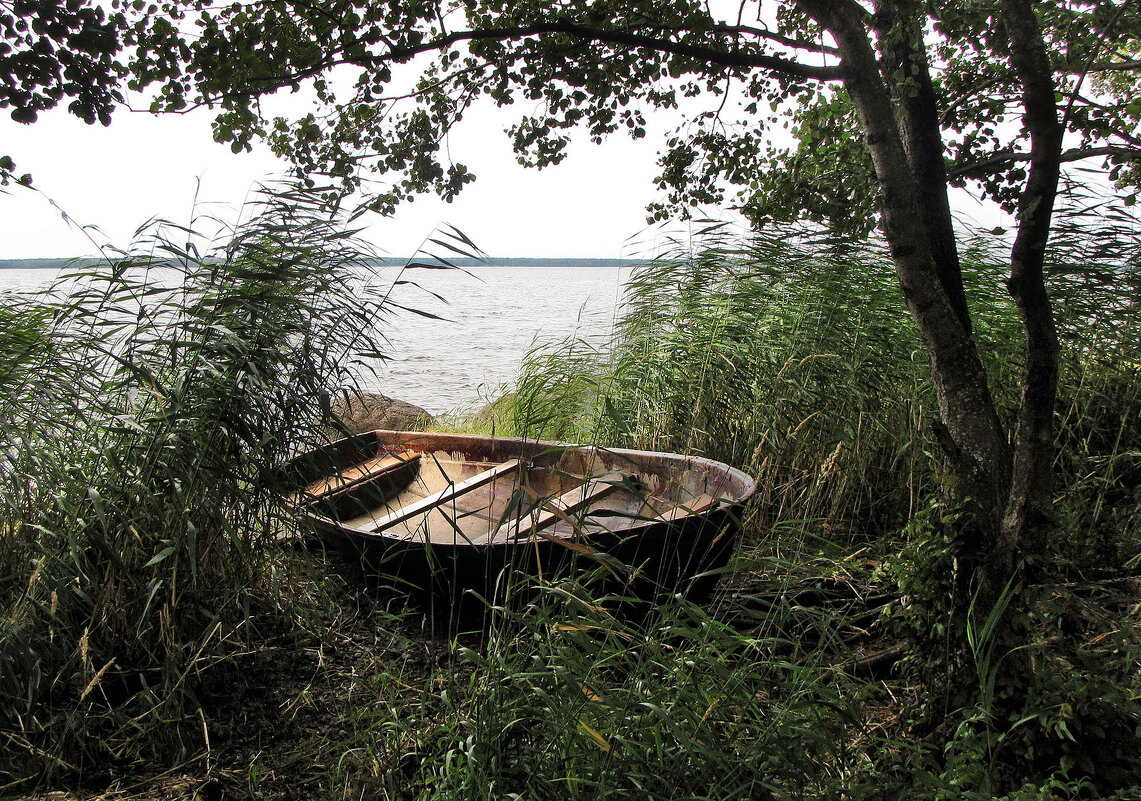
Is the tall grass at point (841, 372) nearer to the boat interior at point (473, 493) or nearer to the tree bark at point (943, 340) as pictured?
the boat interior at point (473, 493)

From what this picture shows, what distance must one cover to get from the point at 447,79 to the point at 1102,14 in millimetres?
2955

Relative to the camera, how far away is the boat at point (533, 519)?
8.31 ft

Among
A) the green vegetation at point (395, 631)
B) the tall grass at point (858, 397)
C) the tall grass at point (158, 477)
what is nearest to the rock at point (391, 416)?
the tall grass at point (858, 397)

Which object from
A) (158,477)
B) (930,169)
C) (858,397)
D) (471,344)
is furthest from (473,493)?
(471,344)

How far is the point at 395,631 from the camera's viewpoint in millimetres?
3123

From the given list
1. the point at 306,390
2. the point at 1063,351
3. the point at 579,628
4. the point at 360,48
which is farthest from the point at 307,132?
the point at 1063,351

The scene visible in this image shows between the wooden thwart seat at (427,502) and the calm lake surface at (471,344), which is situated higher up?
the wooden thwart seat at (427,502)

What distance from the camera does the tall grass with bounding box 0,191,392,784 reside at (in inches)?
99.6

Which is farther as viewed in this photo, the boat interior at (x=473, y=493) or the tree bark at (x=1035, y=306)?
the boat interior at (x=473, y=493)

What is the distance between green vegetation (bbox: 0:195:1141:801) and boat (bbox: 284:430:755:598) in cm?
18

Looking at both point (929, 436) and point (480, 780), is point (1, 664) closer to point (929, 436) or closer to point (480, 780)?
point (480, 780)

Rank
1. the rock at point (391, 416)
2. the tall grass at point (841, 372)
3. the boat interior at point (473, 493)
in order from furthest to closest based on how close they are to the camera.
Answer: the rock at point (391, 416) → the tall grass at point (841, 372) → the boat interior at point (473, 493)

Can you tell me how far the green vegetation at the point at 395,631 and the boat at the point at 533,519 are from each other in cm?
18

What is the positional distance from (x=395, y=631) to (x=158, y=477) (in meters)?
1.04
